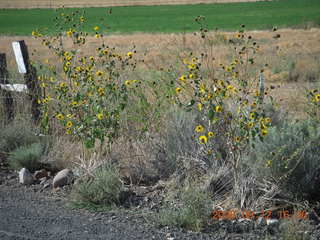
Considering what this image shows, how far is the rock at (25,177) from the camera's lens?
24.0 feet

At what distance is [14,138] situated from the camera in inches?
328

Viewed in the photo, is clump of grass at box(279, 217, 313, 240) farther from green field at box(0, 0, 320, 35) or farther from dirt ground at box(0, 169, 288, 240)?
green field at box(0, 0, 320, 35)

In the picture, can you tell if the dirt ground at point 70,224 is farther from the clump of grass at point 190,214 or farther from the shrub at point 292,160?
the shrub at point 292,160

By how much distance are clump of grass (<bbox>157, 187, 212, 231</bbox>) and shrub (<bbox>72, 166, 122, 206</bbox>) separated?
756 millimetres

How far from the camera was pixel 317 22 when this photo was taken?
47.1 metres

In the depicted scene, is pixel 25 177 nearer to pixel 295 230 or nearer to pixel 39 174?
pixel 39 174

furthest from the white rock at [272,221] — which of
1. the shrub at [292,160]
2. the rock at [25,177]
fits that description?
the rock at [25,177]

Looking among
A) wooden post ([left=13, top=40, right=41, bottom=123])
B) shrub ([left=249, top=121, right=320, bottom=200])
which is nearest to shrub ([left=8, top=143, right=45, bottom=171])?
wooden post ([left=13, top=40, right=41, bottom=123])

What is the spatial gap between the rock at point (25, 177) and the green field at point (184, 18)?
4155 cm

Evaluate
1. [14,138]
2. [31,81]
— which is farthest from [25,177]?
[31,81]

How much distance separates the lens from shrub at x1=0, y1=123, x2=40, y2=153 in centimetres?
830

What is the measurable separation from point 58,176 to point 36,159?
80 centimetres

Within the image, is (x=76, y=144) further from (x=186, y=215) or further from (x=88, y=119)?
(x=186, y=215)

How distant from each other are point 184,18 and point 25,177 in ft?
192
